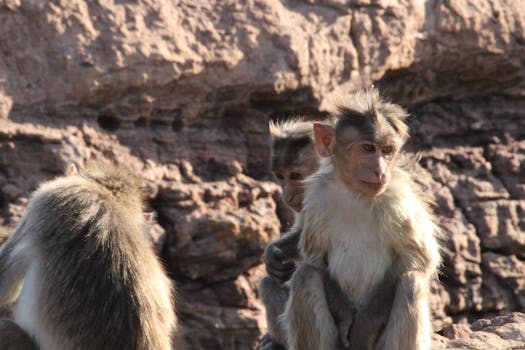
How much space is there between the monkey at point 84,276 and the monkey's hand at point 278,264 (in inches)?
31.5

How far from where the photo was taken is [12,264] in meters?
6.89

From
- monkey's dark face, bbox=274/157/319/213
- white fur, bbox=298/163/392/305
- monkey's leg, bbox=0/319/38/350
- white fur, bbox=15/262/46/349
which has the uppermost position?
monkey's dark face, bbox=274/157/319/213

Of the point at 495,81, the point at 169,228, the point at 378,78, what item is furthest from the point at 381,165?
the point at 495,81

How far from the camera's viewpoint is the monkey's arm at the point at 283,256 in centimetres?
723

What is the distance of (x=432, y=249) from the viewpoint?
6.53 m

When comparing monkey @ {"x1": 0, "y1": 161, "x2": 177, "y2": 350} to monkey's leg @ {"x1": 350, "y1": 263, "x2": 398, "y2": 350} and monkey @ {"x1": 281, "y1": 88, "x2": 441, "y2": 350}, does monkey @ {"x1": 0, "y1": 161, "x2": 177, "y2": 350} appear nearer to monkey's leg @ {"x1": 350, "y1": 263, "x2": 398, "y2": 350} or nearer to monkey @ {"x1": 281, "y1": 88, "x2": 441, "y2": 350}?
monkey @ {"x1": 281, "y1": 88, "x2": 441, "y2": 350}

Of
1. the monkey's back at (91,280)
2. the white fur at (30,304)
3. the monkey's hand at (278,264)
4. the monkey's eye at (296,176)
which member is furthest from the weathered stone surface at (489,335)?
the white fur at (30,304)

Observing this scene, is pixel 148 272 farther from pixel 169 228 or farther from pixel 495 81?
pixel 495 81

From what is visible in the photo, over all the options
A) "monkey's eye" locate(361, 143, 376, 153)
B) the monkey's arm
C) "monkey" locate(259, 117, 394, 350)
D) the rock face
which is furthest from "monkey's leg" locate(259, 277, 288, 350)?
the rock face

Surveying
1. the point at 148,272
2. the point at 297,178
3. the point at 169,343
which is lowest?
the point at 169,343

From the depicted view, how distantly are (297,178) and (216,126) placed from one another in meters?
2.62

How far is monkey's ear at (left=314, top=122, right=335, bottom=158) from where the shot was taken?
21.8 ft

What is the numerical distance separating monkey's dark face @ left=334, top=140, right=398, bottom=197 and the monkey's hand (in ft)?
3.07

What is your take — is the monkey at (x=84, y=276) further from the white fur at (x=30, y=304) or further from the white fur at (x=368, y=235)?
the white fur at (x=368, y=235)
